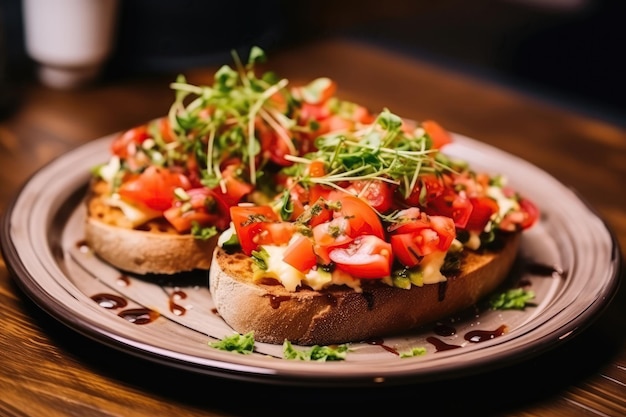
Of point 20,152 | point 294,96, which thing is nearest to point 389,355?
point 294,96

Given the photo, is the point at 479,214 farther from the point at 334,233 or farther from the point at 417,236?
the point at 334,233

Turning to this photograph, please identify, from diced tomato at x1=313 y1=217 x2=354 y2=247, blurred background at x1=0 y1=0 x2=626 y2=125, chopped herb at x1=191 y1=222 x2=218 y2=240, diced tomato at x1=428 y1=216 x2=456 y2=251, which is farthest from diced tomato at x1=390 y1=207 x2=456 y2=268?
blurred background at x1=0 y1=0 x2=626 y2=125

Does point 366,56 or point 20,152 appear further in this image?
point 366,56

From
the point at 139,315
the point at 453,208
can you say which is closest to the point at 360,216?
the point at 453,208

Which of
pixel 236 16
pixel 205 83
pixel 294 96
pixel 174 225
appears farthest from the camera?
pixel 236 16

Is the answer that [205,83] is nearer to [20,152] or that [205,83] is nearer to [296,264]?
[20,152]

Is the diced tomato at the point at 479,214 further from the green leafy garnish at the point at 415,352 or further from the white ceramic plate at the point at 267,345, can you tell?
the green leafy garnish at the point at 415,352

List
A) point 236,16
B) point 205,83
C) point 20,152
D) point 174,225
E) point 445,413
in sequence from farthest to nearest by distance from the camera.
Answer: point 236,16, point 205,83, point 20,152, point 174,225, point 445,413
